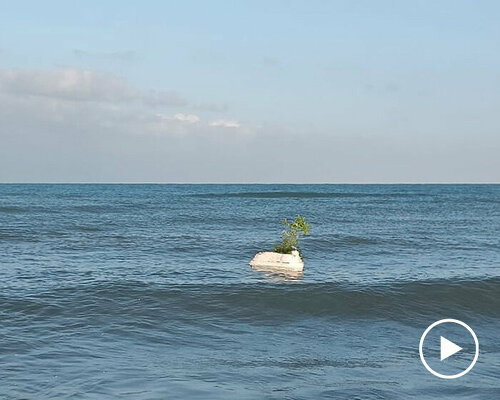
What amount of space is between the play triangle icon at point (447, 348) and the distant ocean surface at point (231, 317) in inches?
38.9

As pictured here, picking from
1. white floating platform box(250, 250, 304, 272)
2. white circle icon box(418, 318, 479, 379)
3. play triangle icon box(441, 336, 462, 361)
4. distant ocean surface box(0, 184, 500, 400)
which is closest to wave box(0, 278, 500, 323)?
distant ocean surface box(0, 184, 500, 400)

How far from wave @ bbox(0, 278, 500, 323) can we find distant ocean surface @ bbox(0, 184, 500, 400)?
9 centimetres

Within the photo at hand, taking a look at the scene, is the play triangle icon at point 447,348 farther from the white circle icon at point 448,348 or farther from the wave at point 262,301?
the wave at point 262,301

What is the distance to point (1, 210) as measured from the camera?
282ft

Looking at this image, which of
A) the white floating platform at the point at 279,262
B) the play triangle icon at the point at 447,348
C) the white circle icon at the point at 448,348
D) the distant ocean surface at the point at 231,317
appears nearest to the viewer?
the distant ocean surface at the point at 231,317

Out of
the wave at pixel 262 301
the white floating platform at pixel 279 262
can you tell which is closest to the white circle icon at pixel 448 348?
the wave at pixel 262 301

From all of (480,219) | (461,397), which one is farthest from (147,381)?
(480,219)

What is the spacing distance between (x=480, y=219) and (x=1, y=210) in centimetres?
6166

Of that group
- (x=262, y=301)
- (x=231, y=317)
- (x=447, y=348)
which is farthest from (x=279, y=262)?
(x=447, y=348)

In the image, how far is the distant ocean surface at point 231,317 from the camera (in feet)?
53.2

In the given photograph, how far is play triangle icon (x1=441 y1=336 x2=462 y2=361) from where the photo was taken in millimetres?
20081

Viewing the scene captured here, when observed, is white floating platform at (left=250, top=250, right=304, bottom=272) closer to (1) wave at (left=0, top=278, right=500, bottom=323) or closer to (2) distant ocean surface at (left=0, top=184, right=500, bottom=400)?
(2) distant ocean surface at (left=0, top=184, right=500, bottom=400)

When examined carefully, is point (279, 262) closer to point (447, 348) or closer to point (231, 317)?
point (231, 317)

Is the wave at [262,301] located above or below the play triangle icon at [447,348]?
above
